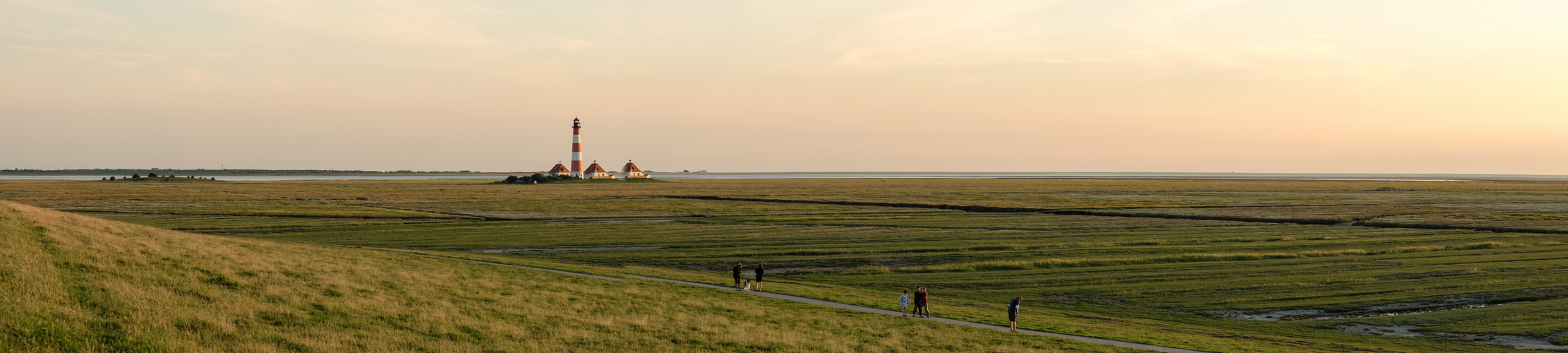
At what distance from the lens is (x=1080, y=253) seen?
51594 millimetres

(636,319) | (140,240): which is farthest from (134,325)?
(140,240)

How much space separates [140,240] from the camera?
93.2 feet

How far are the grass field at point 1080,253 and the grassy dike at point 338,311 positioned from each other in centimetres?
711

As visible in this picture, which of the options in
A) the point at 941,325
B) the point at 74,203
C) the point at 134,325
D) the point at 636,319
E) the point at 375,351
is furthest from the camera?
the point at 74,203

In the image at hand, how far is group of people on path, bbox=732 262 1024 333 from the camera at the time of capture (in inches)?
1061

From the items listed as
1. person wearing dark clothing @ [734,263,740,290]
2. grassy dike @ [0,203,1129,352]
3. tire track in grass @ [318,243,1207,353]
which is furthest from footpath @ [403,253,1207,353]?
grassy dike @ [0,203,1129,352]

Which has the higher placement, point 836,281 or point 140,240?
point 140,240

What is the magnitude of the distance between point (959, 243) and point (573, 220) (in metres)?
38.1

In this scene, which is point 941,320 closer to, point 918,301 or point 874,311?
point 918,301

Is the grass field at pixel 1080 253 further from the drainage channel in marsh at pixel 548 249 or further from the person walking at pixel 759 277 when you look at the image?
the person walking at pixel 759 277

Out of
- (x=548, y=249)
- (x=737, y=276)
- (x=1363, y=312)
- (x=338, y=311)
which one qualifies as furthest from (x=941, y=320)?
(x=548, y=249)

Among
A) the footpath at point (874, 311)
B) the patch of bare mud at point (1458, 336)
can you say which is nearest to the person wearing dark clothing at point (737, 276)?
the footpath at point (874, 311)

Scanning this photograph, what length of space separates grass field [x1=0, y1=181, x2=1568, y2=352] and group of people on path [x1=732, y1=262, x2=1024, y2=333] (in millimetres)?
960

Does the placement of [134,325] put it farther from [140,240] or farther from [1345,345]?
[1345,345]
